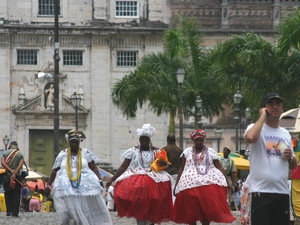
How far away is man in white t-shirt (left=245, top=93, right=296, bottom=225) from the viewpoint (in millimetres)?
10820

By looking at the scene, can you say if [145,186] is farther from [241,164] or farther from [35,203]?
[241,164]

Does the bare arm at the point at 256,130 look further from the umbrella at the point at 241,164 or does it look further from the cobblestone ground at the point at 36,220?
the umbrella at the point at 241,164

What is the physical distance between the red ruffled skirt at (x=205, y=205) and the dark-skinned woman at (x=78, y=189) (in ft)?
5.10

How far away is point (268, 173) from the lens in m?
10.9

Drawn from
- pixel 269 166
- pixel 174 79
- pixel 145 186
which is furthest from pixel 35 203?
pixel 269 166

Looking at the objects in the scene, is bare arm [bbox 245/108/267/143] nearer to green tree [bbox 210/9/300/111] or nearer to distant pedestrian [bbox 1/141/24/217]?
distant pedestrian [bbox 1/141/24/217]

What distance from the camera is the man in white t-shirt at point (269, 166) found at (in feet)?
35.5

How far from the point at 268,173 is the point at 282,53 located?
21860 millimetres

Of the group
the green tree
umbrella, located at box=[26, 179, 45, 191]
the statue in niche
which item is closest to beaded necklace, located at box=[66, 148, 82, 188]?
→ the green tree

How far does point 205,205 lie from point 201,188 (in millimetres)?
278

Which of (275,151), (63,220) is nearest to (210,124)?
(63,220)

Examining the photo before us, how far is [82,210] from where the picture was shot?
15367 millimetres

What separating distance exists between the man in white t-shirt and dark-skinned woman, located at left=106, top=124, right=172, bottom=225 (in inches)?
229

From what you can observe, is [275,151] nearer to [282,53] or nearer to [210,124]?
[282,53]
